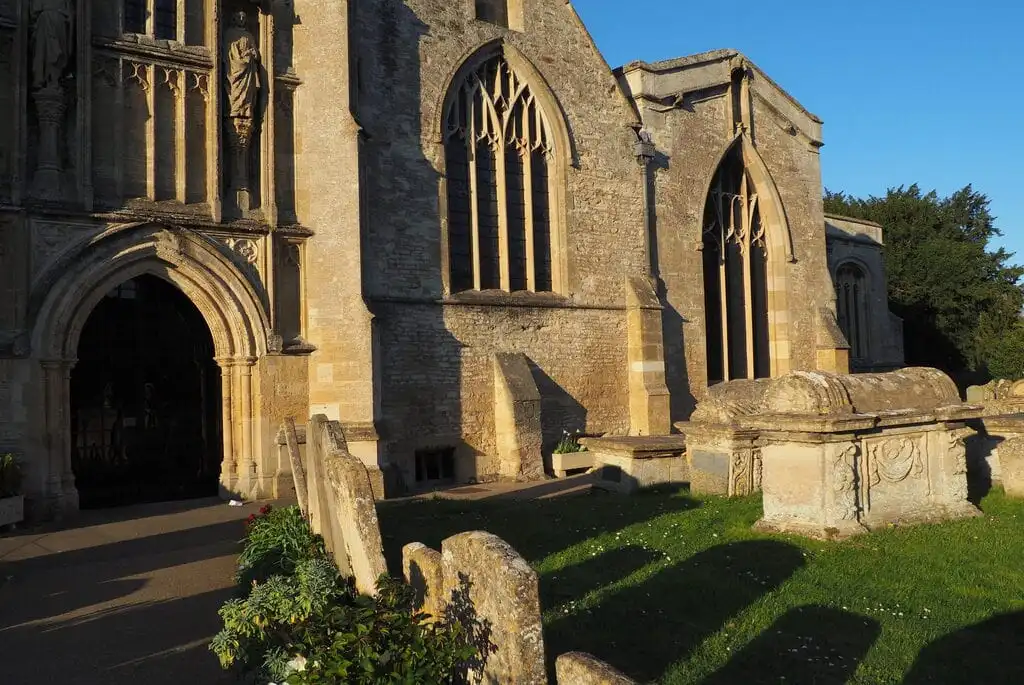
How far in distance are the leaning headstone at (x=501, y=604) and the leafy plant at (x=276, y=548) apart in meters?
2.73

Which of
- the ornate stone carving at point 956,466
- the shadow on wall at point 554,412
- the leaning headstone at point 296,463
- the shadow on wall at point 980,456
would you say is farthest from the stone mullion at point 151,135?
the shadow on wall at point 980,456

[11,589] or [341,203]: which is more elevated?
[341,203]

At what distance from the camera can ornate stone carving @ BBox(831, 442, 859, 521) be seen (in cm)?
768

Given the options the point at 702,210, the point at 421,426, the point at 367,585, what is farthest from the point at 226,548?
the point at 702,210

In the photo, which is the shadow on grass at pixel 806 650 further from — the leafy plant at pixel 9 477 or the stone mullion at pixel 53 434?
the stone mullion at pixel 53 434

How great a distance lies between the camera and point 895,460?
27.1 feet

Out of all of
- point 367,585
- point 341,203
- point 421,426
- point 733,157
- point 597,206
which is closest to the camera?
point 367,585

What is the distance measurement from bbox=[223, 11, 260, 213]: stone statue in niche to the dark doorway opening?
2507 mm

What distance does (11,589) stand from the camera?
7.42 m

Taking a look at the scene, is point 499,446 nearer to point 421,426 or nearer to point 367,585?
point 421,426

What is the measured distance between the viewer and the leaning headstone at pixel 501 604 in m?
3.69

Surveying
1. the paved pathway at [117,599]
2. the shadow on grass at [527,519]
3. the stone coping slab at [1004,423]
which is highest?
the stone coping slab at [1004,423]

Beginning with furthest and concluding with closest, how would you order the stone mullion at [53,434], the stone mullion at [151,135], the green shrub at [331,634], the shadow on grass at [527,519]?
the stone mullion at [151,135]
the stone mullion at [53,434]
the shadow on grass at [527,519]
the green shrub at [331,634]

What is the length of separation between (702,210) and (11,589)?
1521 centimetres
